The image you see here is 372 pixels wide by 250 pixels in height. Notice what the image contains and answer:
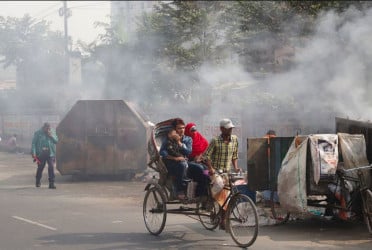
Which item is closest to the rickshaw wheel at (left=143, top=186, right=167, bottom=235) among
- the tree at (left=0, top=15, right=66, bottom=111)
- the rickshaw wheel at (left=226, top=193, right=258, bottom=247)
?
the rickshaw wheel at (left=226, top=193, right=258, bottom=247)

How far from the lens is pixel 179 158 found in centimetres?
717

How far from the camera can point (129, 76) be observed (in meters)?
24.9

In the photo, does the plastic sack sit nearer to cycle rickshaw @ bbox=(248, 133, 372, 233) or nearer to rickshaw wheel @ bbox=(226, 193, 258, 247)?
rickshaw wheel @ bbox=(226, 193, 258, 247)

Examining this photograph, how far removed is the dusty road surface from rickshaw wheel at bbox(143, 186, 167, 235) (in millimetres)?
130

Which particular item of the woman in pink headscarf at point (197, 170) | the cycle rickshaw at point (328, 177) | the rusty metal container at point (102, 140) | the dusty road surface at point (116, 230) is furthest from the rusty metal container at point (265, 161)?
the rusty metal container at point (102, 140)

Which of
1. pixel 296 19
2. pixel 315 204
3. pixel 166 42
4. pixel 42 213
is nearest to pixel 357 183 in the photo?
pixel 315 204

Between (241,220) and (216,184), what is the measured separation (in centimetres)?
58

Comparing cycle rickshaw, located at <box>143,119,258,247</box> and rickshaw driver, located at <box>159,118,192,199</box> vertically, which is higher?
rickshaw driver, located at <box>159,118,192,199</box>

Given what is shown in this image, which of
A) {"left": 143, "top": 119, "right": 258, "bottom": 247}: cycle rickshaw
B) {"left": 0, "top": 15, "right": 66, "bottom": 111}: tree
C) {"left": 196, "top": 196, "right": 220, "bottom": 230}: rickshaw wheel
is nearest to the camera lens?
{"left": 143, "top": 119, "right": 258, "bottom": 247}: cycle rickshaw

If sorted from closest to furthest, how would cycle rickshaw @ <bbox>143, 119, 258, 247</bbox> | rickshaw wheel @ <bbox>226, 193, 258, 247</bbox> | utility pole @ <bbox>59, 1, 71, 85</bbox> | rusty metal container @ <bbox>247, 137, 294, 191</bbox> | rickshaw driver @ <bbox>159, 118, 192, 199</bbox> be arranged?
rickshaw wheel @ <bbox>226, 193, 258, 247</bbox> < cycle rickshaw @ <bbox>143, 119, 258, 247</bbox> < rickshaw driver @ <bbox>159, 118, 192, 199</bbox> < rusty metal container @ <bbox>247, 137, 294, 191</bbox> < utility pole @ <bbox>59, 1, 71, 85</bbox>

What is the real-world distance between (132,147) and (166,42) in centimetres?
867

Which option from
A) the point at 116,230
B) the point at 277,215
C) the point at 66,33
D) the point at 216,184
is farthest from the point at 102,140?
the point at 66,33

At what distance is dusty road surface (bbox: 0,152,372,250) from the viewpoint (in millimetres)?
6883

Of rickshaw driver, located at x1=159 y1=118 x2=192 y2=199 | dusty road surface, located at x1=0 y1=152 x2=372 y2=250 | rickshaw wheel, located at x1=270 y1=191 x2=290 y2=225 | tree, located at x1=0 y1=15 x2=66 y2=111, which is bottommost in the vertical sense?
dusty road surface, located at x1=0 y1=152 x2=372 y2=250
